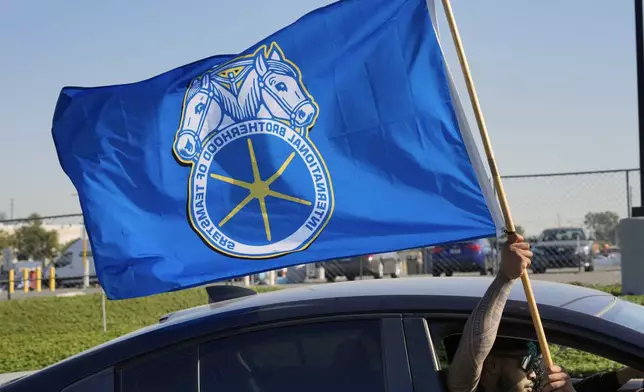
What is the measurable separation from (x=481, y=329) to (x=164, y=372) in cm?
121

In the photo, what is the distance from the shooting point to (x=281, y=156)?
428 centimetres

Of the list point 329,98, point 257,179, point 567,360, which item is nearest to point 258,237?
point 257,179

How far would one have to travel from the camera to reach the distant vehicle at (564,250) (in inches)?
691

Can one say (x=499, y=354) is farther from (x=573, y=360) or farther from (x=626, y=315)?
(x=573, y=360)

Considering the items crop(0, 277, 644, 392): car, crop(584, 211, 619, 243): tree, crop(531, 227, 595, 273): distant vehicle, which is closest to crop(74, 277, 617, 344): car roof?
crop(0, 277, 644, 392): car

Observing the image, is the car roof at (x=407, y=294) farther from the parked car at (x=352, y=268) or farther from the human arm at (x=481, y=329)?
the parked car at (x=352, y=268)

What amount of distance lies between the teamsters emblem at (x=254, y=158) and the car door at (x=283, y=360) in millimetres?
625

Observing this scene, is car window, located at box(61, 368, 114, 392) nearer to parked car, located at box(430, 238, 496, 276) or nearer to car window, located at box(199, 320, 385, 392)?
car window, located at box(199, 320, 385, 392)

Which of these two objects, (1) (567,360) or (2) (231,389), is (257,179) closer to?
(2) (231,389)

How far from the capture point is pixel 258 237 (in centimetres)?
424

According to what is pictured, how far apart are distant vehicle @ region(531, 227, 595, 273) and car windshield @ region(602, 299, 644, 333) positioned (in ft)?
43.3

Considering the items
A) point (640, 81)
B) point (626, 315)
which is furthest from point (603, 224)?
point (626, 315)

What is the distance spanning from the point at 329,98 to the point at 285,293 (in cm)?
95

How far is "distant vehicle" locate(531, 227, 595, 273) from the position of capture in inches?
691
